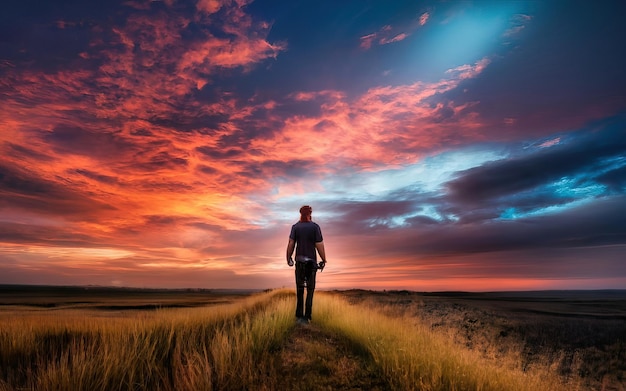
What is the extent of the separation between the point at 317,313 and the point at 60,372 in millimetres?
9050

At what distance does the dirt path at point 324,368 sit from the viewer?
555 cm

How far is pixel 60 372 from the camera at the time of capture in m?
5.41

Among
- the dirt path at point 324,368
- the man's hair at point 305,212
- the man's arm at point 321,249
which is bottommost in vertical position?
the dirt path at point 324,368

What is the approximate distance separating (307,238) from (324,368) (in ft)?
16.2

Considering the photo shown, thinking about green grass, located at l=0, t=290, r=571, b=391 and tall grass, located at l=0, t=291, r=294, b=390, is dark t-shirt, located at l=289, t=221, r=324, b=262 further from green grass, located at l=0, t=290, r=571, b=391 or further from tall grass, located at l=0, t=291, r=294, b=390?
green grass, located at l=0, t=290, r=571, b=391

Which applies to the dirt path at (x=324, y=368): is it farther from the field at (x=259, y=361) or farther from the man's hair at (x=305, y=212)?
the man's hair at (x=305, y=212)

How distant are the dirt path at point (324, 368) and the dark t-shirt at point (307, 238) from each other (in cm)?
296

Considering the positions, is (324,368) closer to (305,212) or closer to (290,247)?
(290,247)

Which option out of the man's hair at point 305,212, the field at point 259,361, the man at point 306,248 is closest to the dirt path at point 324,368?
the field at point 259,361

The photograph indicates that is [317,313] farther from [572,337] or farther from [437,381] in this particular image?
[572,337]

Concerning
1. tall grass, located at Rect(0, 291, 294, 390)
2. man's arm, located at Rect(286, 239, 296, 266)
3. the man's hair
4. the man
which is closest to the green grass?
tall grass, located at Rect(0, 291, 294, 390)

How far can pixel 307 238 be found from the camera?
1088cm

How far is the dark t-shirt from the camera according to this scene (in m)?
10.9

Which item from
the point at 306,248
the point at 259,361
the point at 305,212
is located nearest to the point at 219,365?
the point at 259,361
